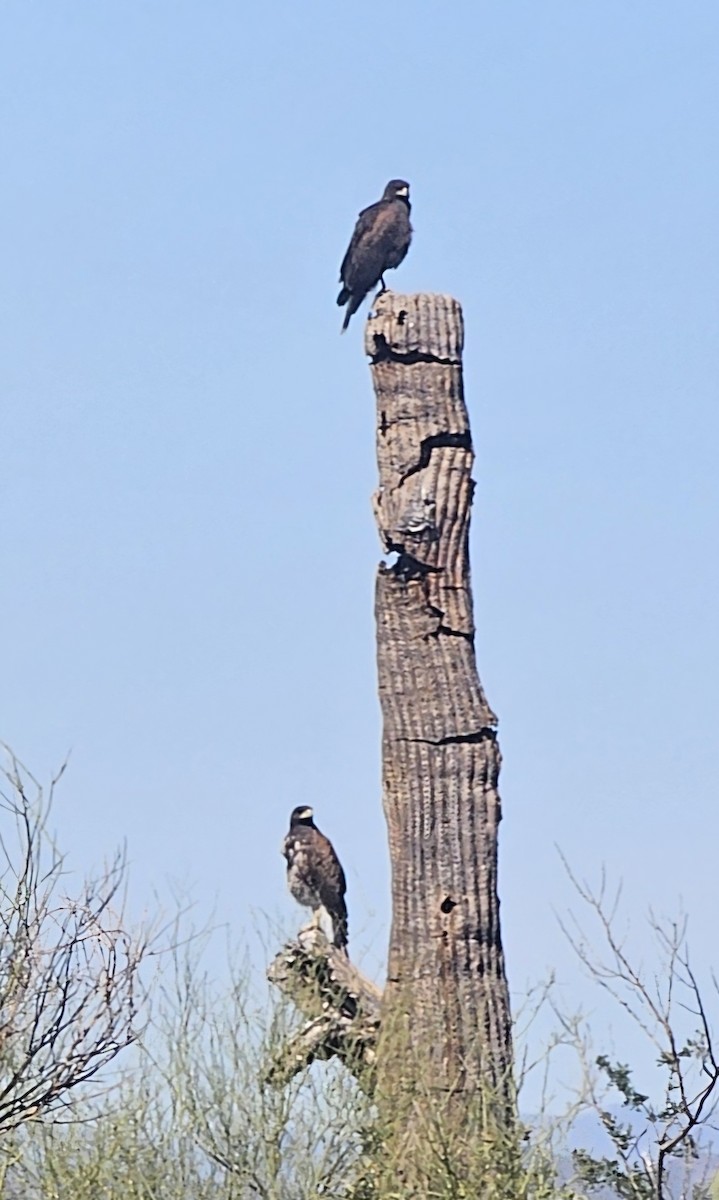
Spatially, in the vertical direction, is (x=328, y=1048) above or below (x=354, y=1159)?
above

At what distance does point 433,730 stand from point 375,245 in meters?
3.62

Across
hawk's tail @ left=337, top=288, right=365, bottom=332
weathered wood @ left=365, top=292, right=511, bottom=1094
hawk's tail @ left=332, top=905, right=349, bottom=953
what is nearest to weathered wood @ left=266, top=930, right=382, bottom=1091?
weathered wood @ left=365, top=292, right=511, bottom=1094

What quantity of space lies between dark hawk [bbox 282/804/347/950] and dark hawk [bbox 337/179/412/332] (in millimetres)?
2859

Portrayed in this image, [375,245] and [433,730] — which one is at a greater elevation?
[375,245]

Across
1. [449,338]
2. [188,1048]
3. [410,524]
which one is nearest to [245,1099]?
[188,1048]

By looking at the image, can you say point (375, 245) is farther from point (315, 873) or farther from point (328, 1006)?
point (328, 1006)

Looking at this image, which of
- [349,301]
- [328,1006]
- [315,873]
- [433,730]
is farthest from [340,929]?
[349,301]

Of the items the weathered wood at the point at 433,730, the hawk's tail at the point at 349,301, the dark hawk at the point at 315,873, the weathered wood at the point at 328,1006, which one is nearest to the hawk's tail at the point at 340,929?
the dark hawk at the point at 315,873

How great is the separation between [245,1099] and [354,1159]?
57 centimetres

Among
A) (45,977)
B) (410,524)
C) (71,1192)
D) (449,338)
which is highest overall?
(449,338)

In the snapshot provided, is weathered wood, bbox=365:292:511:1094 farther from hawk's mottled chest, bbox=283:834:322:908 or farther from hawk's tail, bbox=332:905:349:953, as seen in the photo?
hawk's mottled chest, bbox=283:834:322:908

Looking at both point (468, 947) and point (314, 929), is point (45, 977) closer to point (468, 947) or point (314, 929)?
point (314, 929)

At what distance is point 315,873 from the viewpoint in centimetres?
1129

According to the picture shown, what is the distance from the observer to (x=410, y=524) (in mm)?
10148
